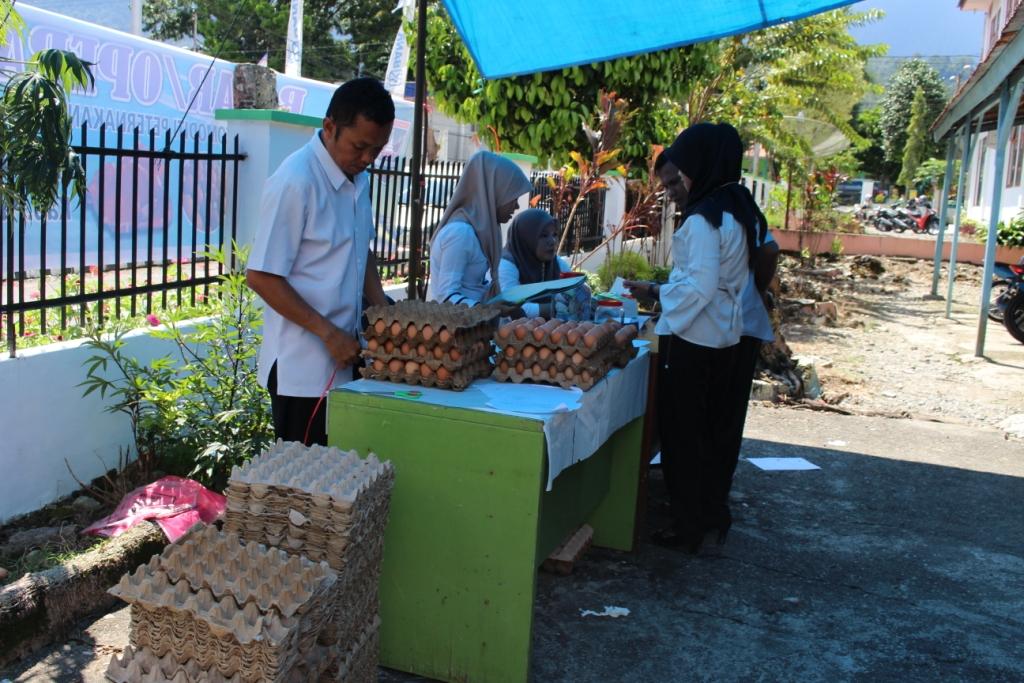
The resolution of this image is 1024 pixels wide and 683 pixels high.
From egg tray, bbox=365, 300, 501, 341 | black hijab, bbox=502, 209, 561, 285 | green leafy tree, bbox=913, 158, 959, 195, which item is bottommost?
egg tray, bbox=365, 300, 501, 341

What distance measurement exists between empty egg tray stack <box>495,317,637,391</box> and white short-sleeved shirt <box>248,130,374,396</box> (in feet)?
1.80

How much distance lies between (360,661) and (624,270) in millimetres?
6478

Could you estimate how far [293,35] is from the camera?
18562 mm

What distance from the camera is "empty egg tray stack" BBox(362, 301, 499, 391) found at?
2.93 metres

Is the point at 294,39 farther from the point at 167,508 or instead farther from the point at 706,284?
the point at 706,284

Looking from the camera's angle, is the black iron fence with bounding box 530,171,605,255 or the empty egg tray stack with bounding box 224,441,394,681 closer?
the empty egg tray stack with bounding box 224,441,394,681

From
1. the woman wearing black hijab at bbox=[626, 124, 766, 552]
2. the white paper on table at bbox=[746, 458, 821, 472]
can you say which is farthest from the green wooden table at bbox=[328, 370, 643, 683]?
the white paper on table at bbox=[746, 458, 821, 472]

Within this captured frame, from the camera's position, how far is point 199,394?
4355 millimetres

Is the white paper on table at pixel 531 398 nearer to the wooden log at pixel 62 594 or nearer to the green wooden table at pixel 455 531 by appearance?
the green wooden table at pixel 455 531

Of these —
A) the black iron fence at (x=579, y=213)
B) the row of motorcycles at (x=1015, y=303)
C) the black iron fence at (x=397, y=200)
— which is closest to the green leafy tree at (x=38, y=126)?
the black iron fence at (x=397, y=200)

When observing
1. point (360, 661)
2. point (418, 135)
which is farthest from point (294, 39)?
point (360, 661)

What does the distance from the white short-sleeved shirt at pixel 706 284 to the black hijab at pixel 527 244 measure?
78 cm

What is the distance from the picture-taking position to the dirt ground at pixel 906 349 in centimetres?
834

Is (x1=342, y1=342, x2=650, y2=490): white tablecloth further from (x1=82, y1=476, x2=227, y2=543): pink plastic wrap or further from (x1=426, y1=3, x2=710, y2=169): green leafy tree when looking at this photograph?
(x1=426, y1=3, x2=710, y2=169): green leafy tree
